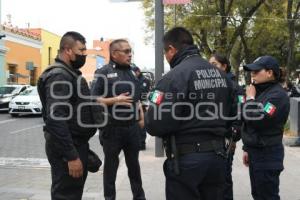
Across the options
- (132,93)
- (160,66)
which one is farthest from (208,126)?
(160,66)

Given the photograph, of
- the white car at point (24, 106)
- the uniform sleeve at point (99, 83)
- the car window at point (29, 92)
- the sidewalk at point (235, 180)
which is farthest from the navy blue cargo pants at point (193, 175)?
the car window at point (29, 92)

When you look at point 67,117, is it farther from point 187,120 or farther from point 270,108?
point 270,108

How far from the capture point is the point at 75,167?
4.26 metres

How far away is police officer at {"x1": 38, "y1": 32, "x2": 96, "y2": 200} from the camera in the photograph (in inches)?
166

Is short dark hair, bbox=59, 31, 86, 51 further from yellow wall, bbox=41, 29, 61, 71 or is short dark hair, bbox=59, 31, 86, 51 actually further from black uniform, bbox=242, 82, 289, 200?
yellow wall, bbox=41, 29, 61, 71

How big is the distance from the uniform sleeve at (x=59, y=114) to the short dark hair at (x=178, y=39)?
97 centimetres

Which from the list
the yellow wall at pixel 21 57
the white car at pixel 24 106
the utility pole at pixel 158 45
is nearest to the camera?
the utility pole at pixel 158 45

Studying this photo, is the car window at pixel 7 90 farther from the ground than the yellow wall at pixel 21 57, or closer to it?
closer to it

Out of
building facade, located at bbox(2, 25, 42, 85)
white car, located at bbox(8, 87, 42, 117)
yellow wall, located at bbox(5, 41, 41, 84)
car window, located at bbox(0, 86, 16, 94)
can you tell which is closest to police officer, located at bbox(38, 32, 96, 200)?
white car, located at bbox(8, 87, 42, 117)

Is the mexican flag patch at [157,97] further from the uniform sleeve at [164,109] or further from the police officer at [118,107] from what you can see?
the police officer at [118,107]

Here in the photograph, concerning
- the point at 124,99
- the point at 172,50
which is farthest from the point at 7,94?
the point at 172,50

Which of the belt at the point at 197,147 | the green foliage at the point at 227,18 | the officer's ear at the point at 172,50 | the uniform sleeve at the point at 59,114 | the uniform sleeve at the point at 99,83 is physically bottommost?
the belt at the point at 197,147

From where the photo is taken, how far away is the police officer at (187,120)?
3.84 m

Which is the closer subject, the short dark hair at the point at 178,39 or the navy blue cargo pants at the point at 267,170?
the short dark hair at the point at 178,39
